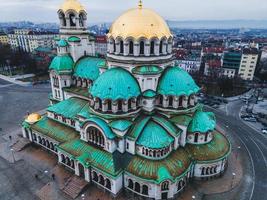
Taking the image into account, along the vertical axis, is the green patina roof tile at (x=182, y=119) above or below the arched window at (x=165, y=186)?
above

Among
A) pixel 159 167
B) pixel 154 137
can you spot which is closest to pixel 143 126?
pixel 154 137

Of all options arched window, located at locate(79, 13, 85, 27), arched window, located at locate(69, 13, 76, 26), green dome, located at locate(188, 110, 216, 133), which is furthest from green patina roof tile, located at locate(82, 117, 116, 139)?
arched window, located at locate(69, 13, 76, 26)

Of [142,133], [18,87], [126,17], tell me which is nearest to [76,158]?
[142,133]

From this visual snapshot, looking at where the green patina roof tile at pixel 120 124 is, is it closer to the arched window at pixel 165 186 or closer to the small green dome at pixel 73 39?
the arched window at pixel 165 186

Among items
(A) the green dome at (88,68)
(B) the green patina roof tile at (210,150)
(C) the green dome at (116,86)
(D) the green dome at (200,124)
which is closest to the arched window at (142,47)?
(C) the green dome at (116,86)

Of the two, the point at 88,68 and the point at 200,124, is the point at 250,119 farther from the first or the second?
the point at 88,68

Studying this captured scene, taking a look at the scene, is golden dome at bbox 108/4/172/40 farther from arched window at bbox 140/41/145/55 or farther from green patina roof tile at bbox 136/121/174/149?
green patina roof tile at bbox 136/121/174/149
